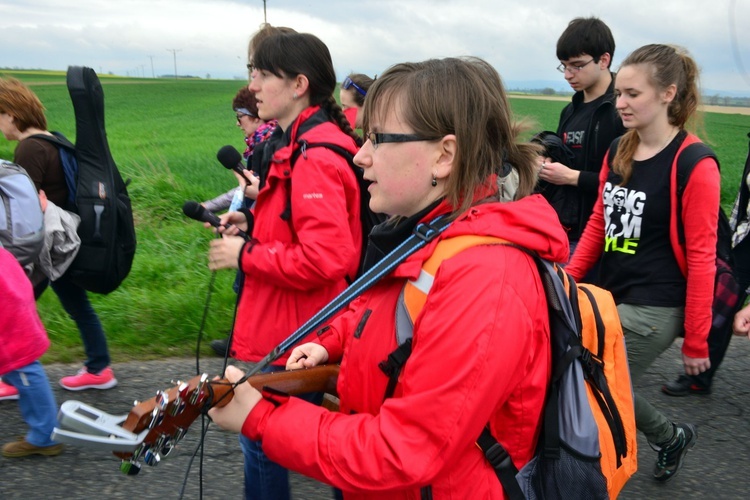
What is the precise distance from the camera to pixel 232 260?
248 centimetres

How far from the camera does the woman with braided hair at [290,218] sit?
235 cm

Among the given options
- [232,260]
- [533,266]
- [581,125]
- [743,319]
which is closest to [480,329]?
[533,266]

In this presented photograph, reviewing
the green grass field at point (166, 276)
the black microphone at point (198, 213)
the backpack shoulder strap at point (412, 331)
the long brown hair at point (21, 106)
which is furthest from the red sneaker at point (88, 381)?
the backpack shoulder strap at point (412, 331)

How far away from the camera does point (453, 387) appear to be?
50.6 inches

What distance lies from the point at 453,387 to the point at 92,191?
9.42ft

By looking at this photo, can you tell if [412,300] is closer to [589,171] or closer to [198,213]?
[198,213]

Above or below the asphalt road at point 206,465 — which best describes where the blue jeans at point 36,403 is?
above

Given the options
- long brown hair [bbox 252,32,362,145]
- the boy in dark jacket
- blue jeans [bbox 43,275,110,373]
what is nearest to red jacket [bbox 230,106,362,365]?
long brown hair [bbox 252,32,362,145]

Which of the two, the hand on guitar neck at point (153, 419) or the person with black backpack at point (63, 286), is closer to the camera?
the hand on guitar neck at point (153, 419)

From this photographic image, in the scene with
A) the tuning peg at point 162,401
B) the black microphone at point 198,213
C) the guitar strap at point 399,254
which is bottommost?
the tuning peg at point 162,401

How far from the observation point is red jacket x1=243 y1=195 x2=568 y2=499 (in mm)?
1294

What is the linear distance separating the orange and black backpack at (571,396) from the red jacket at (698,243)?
4.03 feet

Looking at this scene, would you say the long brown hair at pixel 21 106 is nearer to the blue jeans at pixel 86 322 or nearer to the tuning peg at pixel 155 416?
the blue jeans at pixel 86 322

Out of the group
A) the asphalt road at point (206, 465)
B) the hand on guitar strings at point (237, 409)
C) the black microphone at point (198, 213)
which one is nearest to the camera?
the hand on guitar strings at point (237, 409)
